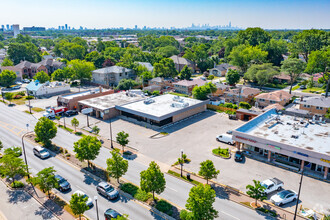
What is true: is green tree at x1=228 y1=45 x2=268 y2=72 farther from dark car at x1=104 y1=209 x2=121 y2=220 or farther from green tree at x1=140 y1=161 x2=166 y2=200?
dark car at x1=104 y1=209 x2=121 y2=220

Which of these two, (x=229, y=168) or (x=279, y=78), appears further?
(x=279, y=78)

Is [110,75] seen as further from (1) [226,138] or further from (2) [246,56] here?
(1) [226,138]

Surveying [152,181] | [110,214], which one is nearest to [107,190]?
[110,214]

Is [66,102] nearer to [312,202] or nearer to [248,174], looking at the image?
[248,174]

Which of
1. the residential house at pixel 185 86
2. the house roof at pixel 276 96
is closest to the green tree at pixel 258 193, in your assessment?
the house roof at pixel 276 96

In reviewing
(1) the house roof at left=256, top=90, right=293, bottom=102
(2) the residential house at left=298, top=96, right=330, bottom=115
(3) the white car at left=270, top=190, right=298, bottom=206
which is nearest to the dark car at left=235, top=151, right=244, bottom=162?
(3) the white car at left=270, top=190, right=298, bottom=206

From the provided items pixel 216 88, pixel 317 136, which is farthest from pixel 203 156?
pixel 216 88

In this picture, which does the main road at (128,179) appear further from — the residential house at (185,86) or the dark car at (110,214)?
the residential house at (185,86)
